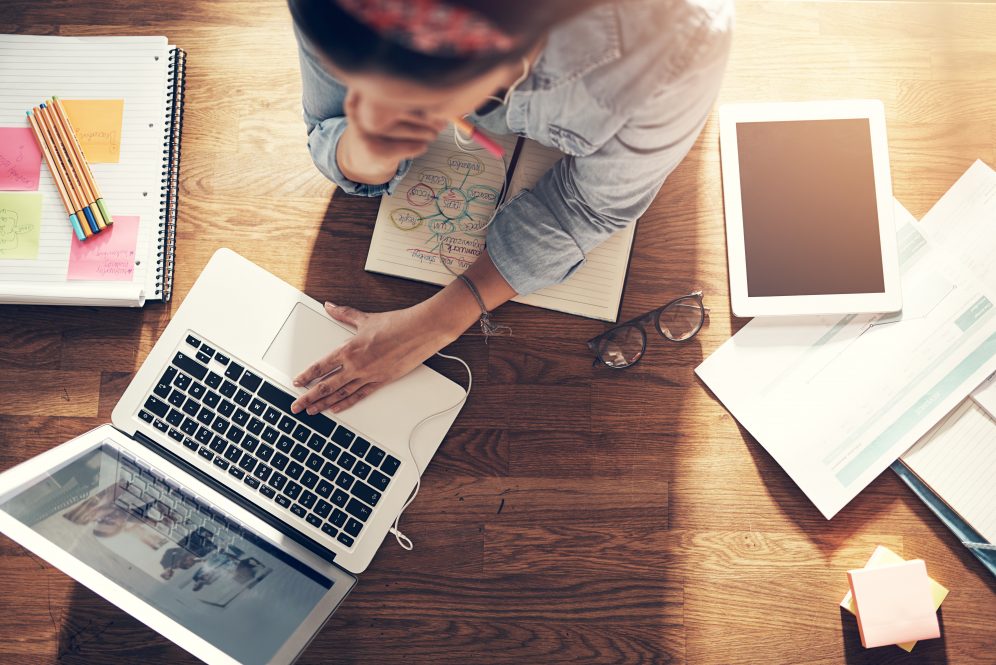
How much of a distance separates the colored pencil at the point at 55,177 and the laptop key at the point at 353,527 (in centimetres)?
54

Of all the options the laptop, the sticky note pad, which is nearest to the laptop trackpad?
the laptop

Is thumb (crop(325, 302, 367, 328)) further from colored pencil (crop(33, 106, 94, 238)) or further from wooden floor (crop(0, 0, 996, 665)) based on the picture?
colored pencil (crop(33, 106, 94, 238))

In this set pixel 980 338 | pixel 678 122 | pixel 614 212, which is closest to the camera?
pixel 678 122

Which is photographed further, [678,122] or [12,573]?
[12,573]

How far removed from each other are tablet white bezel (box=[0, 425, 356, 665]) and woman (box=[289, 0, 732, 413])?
0.53 ft

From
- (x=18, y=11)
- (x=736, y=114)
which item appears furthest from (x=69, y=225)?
(x=736, y=114)

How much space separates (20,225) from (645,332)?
896 mm

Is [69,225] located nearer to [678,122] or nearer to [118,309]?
[118,309]

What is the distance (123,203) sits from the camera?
953mm

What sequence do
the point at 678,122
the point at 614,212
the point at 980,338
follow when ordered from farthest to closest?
the point at 980,338 < the point at 614,212 < the point at 678,122

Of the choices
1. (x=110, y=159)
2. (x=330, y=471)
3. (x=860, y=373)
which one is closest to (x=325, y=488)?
(x=330, y=471)

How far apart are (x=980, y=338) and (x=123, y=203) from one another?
4.00 feet

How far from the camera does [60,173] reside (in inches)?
37.0

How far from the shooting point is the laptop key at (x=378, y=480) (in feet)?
2.92
